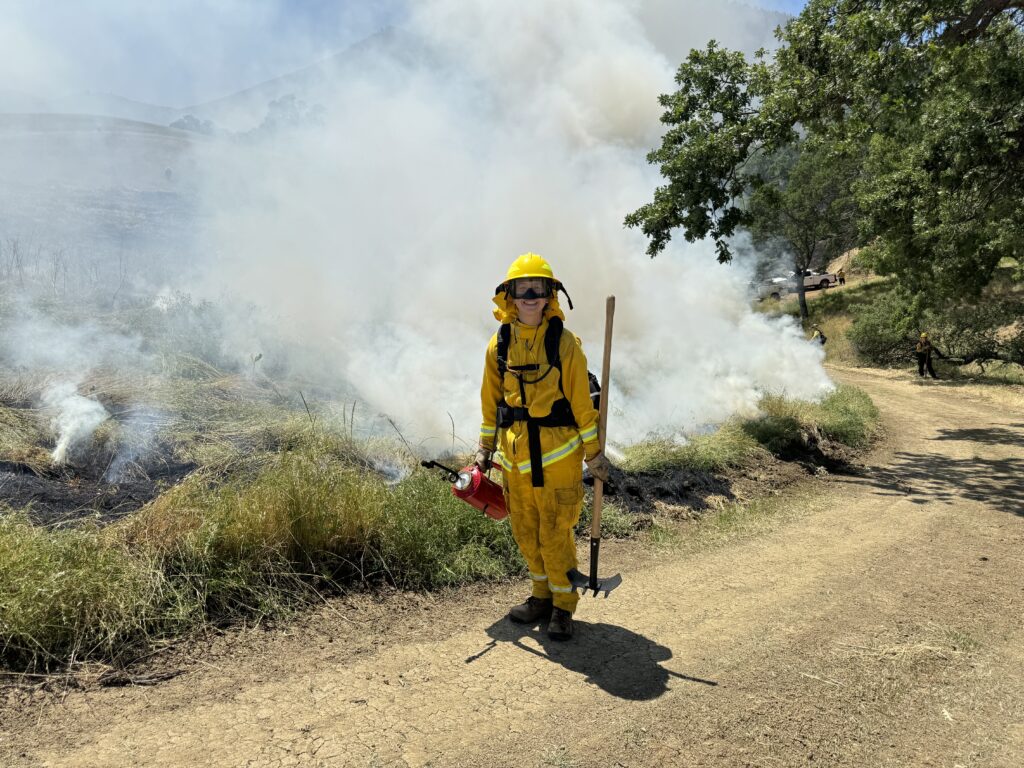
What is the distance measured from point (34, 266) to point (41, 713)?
1146cm

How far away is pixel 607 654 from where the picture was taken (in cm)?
373

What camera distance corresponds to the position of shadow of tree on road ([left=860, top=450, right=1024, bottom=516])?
7762 mm

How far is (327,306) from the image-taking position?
37.0ft

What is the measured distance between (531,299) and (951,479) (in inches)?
300

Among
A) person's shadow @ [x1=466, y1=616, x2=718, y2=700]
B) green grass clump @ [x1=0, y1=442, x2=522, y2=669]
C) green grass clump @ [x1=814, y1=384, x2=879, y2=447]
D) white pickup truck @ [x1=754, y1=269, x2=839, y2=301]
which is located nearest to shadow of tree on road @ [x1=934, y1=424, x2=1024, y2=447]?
green grass clump @ [x1=814, y1=384, x2=879, y2=447]

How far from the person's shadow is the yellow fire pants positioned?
23cm

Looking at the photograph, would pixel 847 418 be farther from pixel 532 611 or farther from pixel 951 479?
pixel 532 611

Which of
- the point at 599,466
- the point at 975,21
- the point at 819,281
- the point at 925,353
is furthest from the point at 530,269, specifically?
the point at 819,281

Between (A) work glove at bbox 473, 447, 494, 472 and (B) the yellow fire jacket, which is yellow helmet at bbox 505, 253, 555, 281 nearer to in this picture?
(B) the yellow fire jacket

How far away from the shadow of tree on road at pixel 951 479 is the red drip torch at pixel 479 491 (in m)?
5.67

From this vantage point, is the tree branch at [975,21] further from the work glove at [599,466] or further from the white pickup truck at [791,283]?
the white pickup truck at [791,283]

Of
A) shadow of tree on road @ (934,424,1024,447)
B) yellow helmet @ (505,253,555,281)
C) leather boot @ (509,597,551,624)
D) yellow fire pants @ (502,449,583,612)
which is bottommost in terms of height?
shadow of tree on road @ (934,424,1024,447)

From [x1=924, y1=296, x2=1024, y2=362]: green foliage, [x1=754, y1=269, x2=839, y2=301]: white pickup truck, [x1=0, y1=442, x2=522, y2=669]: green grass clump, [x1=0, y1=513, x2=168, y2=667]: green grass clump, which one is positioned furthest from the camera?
[x1=754, y1=269, x2=839, y2=301]: white pickup truck

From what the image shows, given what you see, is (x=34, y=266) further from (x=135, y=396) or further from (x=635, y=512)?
(x=635, y=512)
